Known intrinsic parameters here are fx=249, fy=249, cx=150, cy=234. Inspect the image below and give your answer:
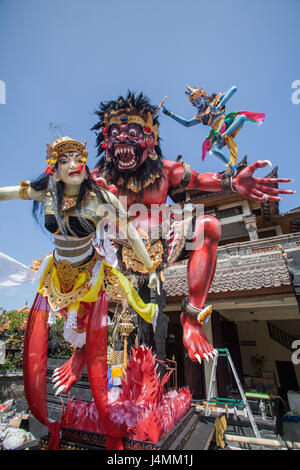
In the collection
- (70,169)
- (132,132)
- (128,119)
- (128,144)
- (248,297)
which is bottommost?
(248,297)

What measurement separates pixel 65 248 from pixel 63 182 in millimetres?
571

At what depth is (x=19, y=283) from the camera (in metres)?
2.35

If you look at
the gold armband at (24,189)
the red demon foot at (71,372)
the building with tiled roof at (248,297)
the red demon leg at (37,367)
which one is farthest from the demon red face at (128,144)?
the red demon foot at (71,372)

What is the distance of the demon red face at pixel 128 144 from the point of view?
284 cm

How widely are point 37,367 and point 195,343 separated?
142cm

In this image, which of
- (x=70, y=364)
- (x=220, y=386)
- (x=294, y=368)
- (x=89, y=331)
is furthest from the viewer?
(x=294, y=368)

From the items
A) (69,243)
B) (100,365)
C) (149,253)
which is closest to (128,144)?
(149,253)

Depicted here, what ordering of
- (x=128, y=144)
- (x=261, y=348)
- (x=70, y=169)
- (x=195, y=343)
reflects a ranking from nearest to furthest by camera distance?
(x=70, y=169), (x=195, y=343), (x=128, y=144), (x=261, y=348)

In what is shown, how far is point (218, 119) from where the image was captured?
340 centimetres

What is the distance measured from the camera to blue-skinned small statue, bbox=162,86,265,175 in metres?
3.19

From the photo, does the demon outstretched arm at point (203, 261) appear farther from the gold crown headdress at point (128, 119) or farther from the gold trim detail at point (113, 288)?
the gold crown headdress at point (128, 119)

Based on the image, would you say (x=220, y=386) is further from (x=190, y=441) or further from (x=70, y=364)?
(x=70, y=364)

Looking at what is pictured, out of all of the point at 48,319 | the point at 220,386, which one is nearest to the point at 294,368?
the point at 220,386

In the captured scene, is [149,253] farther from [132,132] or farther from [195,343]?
[132,132]
